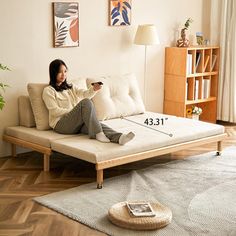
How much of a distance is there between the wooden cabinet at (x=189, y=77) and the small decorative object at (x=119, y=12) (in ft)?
2.56

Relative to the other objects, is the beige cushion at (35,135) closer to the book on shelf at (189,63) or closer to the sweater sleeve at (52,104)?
the sweater sleeve at (52,104)

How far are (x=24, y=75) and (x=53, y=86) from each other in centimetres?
38

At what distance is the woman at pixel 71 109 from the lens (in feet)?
15.8

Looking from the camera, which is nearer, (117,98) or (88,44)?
(117,98)

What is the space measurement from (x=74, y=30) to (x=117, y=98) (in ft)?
2.77

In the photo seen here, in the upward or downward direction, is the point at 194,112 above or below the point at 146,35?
below

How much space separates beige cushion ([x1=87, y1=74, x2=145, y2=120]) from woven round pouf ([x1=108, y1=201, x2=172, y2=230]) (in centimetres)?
192

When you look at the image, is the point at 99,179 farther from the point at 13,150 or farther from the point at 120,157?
the point at 13,150

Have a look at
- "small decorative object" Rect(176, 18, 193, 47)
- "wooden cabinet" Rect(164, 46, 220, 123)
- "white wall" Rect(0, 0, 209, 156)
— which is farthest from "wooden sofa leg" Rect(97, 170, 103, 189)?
"small decorative object" Rect(176, 18, 193, 47)

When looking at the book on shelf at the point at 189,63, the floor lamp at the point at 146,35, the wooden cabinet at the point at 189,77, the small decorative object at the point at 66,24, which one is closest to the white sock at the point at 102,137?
the small decorative object at the point at 66,24

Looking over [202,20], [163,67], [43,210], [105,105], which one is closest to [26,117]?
[105,105]

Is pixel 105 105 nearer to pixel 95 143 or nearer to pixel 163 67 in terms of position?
pixel 95 143

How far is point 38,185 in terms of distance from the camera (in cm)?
456

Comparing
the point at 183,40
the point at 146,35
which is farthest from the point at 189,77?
the point at 146,35
